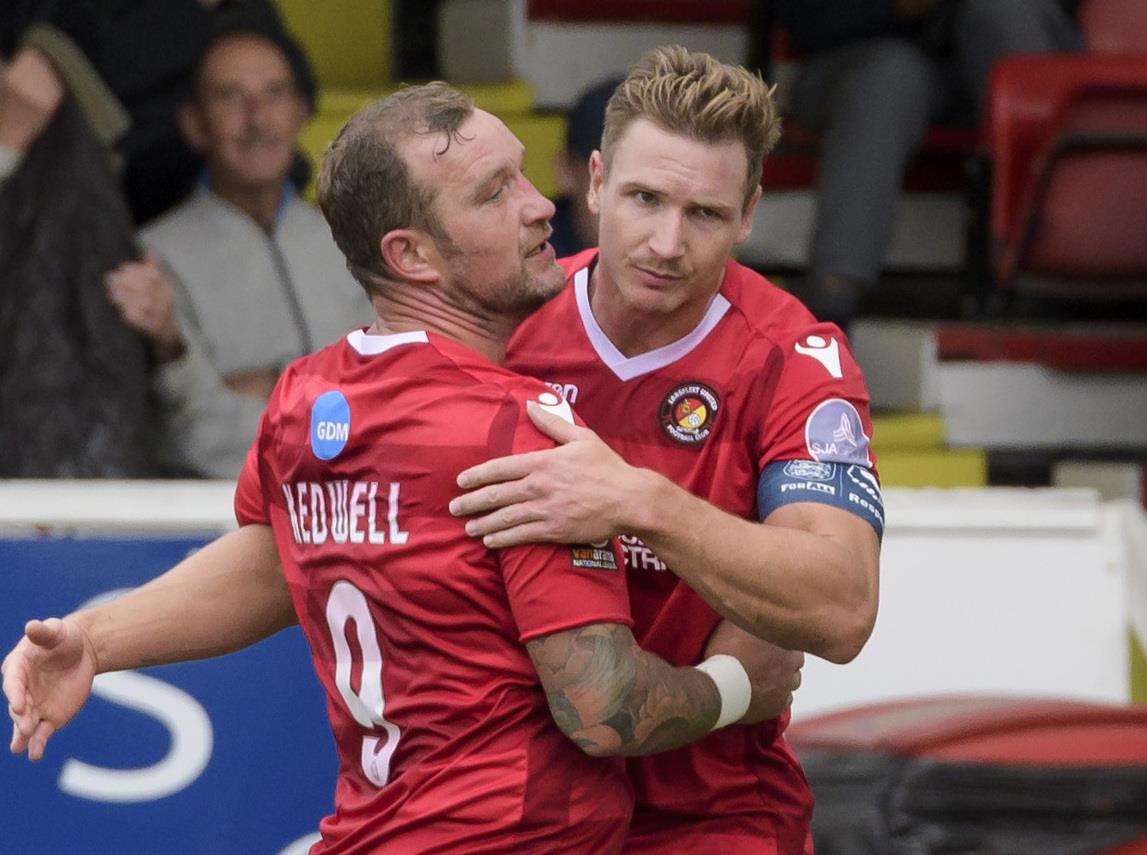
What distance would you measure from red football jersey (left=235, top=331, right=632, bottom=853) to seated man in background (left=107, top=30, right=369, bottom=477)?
195 centimetres

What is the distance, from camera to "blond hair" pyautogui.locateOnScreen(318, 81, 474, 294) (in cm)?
220

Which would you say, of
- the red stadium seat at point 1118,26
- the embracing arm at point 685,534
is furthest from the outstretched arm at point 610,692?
the red stadium seat at point 1118,26

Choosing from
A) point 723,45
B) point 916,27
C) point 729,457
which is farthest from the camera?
point 723,45

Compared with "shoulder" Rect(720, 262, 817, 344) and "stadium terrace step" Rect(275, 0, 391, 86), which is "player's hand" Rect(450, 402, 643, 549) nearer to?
"shoulder" Rect(720, 262, 817, 344)

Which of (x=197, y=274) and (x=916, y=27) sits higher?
(x=916, y=27)

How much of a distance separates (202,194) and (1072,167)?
209 centimetres

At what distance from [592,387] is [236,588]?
0.53 m

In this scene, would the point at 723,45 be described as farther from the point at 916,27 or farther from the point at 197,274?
the point at 197,274

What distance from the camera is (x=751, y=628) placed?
2.12 meters

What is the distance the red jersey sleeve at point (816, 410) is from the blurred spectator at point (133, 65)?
7.81 ft

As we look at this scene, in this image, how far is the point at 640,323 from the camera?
2.37 m

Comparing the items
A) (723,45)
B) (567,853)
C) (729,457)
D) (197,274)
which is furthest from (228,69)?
(567,853)

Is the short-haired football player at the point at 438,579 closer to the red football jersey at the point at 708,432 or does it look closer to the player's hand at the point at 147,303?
the red football jersey at the point at 708,432

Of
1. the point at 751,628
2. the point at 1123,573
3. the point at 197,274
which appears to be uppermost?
the point at 751,628
